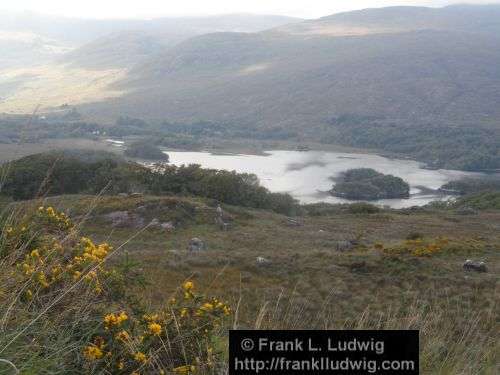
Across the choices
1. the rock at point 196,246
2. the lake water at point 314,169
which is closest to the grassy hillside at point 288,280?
the rock at point 196,246

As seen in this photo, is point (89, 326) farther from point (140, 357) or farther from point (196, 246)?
point (196, 246)

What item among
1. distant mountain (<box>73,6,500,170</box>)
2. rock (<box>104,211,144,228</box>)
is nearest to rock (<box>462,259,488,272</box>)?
rock (<box>104,211,144,228</box>)

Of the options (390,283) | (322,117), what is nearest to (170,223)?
(390,283)

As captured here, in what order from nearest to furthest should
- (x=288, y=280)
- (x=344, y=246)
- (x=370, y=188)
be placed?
(x=288, y=280) < (x=344, y=246) < (x=370, y=188)

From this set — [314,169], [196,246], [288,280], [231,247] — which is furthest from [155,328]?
[314,169]

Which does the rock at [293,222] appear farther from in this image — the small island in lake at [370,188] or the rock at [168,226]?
the small island in lake at [370,188]
